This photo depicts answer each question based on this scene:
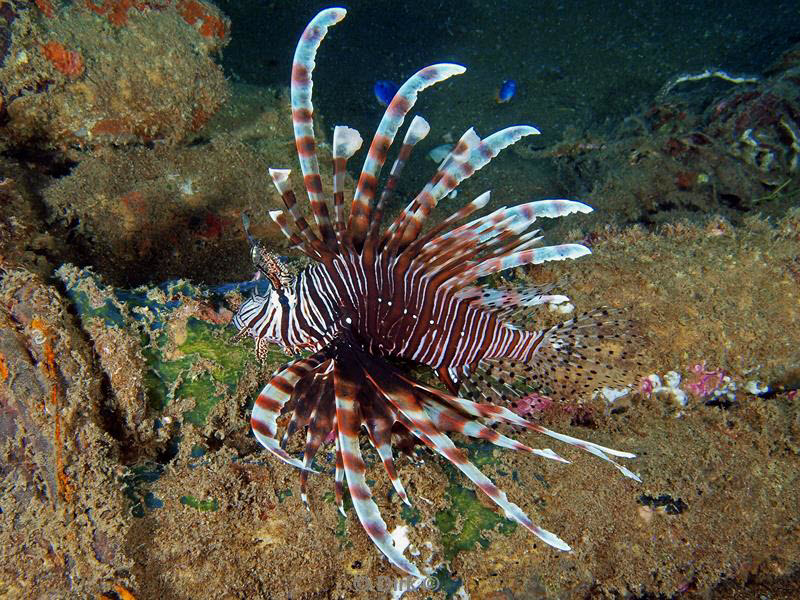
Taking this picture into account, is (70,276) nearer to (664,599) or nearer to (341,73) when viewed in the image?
(664,599)

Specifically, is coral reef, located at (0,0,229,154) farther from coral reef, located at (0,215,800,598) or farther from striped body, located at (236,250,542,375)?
striped body, located at (236,250,542,375)

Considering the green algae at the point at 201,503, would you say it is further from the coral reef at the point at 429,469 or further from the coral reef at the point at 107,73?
the coral reef at the point at 107,73

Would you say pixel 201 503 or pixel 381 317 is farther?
pixel 381 317

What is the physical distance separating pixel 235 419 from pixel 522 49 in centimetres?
1441

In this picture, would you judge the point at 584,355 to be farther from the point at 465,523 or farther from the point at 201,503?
the point at 201,503

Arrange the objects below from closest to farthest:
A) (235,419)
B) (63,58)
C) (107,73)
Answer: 1. (235,419)
2. (63,58)
3. (107,73)

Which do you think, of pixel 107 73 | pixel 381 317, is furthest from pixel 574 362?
pixel 107 73

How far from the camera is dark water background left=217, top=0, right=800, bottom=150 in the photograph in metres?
11.2

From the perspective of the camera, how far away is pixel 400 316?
2.81 m

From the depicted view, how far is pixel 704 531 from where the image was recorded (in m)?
2.73

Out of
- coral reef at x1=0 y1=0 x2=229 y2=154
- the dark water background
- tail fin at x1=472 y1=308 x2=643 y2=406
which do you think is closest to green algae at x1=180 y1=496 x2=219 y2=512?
tail fin at x1=472 y1=308 x2=643 y2=406

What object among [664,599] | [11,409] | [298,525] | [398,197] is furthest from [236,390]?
[398,197]

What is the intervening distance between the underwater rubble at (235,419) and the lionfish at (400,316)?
31cm

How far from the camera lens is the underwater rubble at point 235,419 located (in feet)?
7.33
